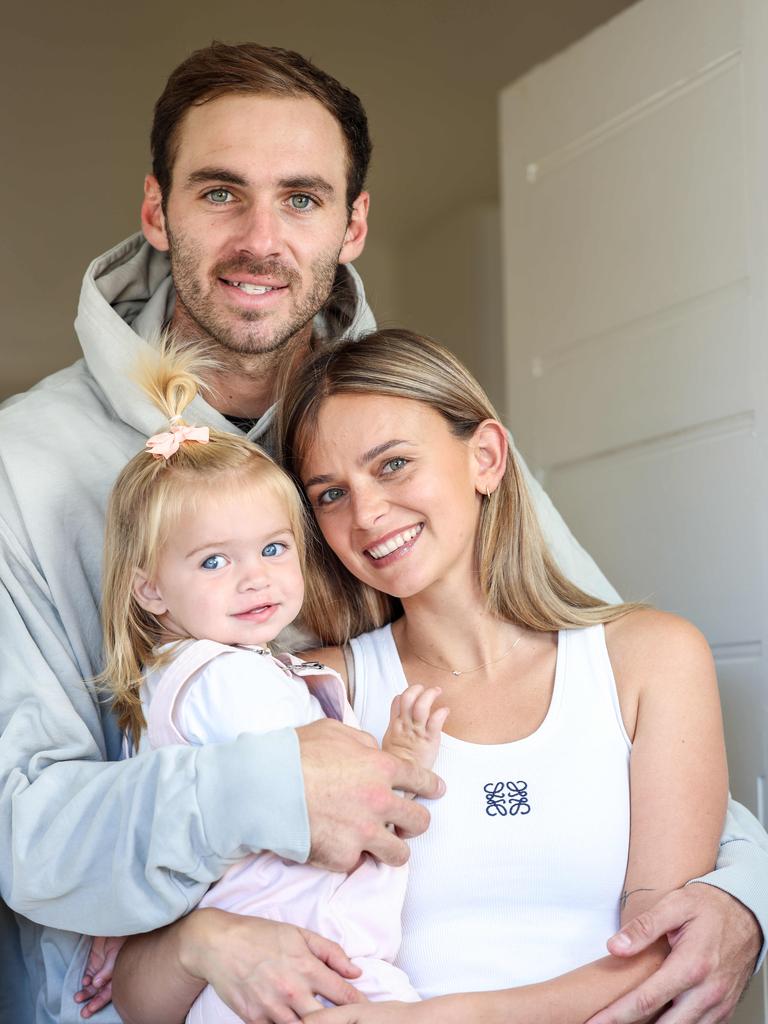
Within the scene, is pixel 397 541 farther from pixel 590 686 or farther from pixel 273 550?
pixel 590 686

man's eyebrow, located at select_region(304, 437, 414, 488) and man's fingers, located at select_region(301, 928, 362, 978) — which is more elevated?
man's eyebrow, located at select_region(304, 437, 414, 488)

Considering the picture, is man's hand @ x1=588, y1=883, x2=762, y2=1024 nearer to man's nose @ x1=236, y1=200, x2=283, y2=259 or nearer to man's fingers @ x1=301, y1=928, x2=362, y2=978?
man's fingers @ x1=301, y1=928, x2=362, y2=978

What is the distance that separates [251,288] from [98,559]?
1.81 ft

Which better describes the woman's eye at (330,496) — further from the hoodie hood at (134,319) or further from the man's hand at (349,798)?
the man's hand at (349,798)

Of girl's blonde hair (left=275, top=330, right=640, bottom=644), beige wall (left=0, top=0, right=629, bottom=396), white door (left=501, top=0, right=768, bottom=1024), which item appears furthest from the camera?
beige wall (left=0, top=0, right=629, bottom=396)

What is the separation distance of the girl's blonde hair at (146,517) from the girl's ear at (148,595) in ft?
0.03

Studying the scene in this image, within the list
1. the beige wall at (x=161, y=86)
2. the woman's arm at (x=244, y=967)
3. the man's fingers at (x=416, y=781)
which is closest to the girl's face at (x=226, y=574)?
the man's fingers at (x=416, y=781)

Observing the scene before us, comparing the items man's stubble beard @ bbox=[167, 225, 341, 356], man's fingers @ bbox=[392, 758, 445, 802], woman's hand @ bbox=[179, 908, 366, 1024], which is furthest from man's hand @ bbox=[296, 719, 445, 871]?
man's stubble beard @ bbox=[167, 225, 341, 356]

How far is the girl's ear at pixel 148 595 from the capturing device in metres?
1.78

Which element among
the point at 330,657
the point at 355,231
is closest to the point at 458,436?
the point at 330,657

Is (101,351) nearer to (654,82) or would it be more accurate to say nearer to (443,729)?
(443,729)

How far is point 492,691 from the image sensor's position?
1.98 m

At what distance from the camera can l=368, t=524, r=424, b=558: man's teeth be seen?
1930 millimetres

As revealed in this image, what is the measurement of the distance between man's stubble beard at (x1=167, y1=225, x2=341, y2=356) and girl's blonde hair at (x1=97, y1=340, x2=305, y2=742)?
38cm
